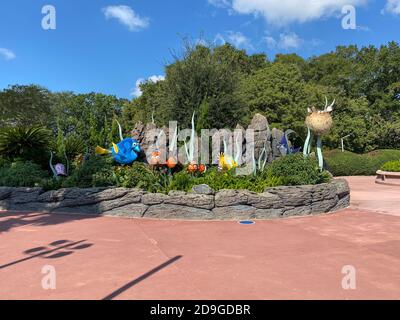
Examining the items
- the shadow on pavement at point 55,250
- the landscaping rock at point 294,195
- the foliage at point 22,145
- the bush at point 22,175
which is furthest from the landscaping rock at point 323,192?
the foliage at point 22,145

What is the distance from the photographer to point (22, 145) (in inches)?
448

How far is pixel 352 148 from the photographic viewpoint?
2805 centimetres

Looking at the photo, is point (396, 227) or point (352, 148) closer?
point (396, 227)

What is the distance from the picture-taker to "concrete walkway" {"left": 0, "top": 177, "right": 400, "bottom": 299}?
145 inches

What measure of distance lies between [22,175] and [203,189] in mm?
5211

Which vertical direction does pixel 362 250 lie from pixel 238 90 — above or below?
below

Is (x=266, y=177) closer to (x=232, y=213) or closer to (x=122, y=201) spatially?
(x=232, y=213)

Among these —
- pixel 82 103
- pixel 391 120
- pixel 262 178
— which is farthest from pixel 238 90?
pixel 82 103

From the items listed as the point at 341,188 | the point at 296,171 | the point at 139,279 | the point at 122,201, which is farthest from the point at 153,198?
the point at 341,188

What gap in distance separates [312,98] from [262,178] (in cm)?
1655

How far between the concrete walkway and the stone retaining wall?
39cm

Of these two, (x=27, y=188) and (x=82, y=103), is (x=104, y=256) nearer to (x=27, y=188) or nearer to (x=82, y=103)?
(x=27, y=188)

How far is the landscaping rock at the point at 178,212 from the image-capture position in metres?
7.77

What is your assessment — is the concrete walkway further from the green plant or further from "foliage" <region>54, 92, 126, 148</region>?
"foliage" <region>54, 92, 126, 148</region>
